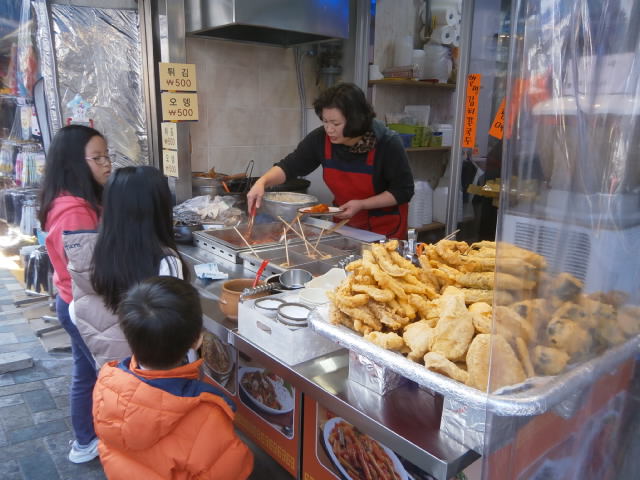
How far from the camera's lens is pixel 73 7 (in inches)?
149

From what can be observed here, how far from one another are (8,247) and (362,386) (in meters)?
4.49

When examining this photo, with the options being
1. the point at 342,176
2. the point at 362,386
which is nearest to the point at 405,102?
the point at 342,176

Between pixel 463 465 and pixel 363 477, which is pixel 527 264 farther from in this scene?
pixel 363 477

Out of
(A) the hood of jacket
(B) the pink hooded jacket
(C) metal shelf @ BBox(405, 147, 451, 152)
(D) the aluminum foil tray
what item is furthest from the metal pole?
(D) the aluminum foil tray

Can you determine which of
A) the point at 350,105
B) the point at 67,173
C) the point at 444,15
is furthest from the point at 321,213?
the point at 444,15

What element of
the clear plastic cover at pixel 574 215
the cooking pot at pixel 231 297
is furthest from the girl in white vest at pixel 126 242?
the clear plastic cover at pixel 574 215

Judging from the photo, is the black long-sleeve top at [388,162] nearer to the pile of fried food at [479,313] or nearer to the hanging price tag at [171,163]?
the hanging price tag at [171,163]

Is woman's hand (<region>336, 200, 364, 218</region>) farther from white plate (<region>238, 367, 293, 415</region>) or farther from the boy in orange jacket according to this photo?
the boy in orange jacket

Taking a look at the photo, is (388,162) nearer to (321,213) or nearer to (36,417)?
(321,213)

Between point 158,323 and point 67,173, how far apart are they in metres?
1.13

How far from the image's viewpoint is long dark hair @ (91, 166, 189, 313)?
76.7 inches

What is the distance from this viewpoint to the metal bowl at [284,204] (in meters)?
3.32

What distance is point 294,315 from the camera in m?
1.80

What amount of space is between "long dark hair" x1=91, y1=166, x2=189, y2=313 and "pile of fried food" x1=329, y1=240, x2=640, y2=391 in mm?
804
